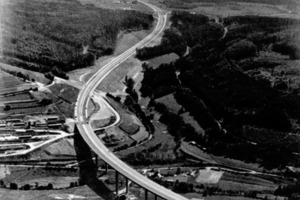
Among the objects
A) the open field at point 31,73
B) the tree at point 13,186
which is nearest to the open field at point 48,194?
the tree at point 13,186

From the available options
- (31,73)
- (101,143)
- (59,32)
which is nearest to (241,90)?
(101,143)

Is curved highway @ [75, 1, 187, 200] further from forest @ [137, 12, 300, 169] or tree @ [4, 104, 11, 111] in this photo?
tree @ [4, 104, 11, 111]

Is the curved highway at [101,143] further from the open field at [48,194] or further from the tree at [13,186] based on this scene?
the tree at [13,186]

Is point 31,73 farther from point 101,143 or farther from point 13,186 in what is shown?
point 13,186

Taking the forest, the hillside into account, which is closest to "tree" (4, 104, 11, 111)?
the hillside

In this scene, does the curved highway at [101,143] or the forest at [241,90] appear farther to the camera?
the forest at [241,90]

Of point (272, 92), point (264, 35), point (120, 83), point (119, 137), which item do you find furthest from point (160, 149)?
point (264, 35)

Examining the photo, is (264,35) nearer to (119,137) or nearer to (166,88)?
(166,88)
